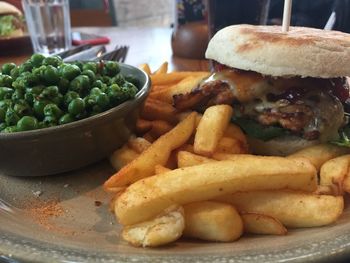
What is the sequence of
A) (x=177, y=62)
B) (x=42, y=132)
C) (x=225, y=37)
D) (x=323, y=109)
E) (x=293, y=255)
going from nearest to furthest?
(x=293, y=255) < (x=42, y=132) < (x=323, y=109) < (x=225, y=37) < (x=177, y=62)

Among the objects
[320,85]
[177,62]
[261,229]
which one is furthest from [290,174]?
[177,62]

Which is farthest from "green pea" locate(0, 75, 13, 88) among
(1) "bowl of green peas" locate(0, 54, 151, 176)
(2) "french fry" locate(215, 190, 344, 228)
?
(2) "french fry" locate(215, 190, 344, 228)

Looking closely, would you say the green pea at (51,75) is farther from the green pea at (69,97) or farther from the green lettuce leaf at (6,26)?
the green lettuce leaf at (6,26)

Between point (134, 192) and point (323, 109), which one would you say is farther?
point (323, 109)

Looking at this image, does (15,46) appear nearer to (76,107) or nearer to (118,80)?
(118,80)

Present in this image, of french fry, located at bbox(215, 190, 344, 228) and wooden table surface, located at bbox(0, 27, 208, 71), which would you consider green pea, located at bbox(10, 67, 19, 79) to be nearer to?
french fry, located at bbox(215, 190, 344, 228)

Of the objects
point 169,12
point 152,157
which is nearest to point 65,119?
point 152,157

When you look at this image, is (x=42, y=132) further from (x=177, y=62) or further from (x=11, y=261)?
(x=177, y=62)

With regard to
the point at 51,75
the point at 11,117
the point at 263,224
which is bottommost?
the point at 263,224
